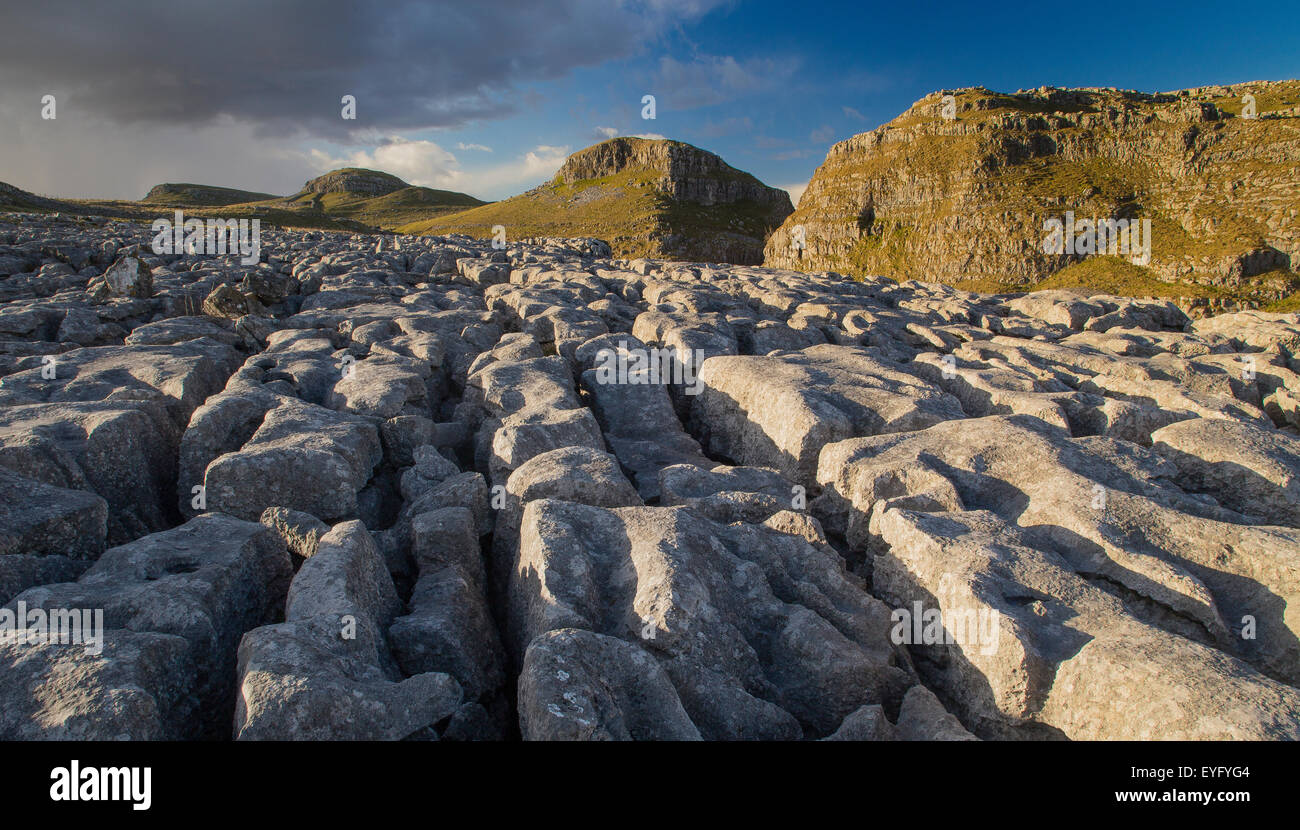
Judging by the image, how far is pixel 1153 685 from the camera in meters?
7.13

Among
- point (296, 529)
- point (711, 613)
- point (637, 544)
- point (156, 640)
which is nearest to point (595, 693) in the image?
point (711, 613)

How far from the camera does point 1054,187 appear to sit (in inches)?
4919

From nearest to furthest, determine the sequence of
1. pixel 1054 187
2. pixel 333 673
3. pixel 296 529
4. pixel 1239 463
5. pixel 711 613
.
A: 1. pixel 333 673
2. pixel 711 613
3. pixel 296 529
4. pixel 1239 463
5. pixel 1054 187

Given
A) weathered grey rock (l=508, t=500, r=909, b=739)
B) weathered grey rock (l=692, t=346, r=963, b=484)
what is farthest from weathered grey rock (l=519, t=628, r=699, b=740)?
weathered grey rock (l=692, t=346, r=963, b=484)

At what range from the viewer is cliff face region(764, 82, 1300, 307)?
93188mm

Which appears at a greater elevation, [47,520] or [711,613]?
[47,520]

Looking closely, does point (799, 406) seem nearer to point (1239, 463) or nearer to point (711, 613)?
point (711, 613)

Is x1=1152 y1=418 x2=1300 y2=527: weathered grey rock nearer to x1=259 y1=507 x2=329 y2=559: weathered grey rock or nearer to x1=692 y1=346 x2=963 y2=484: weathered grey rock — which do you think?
x1=692 y1=346 x2=963 y2=484: weathered grey rock
